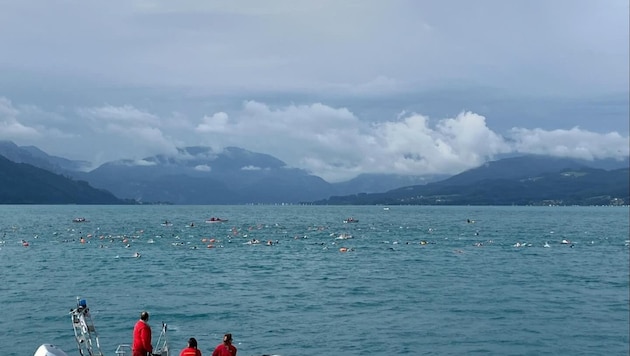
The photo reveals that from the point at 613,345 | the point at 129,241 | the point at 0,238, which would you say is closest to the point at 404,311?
the point at 613,345

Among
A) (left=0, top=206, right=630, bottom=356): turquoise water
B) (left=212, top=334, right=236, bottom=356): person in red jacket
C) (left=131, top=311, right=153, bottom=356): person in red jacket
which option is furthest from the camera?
(left=0, top=206, right=630, bottom=356): turquoise water

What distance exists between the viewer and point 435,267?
81.3 m

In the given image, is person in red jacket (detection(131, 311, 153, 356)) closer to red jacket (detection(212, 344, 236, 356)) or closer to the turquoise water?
red jacket (detection(212, 344, 236, 356))

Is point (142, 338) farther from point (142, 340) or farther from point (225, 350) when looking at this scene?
point (225, 350)

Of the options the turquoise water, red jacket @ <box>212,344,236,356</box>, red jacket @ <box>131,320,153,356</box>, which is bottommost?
the turquoise water

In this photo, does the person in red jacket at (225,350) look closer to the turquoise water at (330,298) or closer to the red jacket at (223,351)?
the red jacket at (223,351)

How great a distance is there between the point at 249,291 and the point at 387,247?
5314 centimetres

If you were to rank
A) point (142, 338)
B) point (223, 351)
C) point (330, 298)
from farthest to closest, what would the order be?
point (330, 298) → point (223, 351) → point (142, 338)

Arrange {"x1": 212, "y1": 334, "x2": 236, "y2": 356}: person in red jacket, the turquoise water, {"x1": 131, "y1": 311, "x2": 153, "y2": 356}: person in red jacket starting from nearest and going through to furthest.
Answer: {"x1": 131, "y1": 311, "x2": 153, "y2": 356}: person in red jacket
{"x1": 212, "y1": 334, "x2": 236, "y2": 356}: person in red jacket
the turquoise water

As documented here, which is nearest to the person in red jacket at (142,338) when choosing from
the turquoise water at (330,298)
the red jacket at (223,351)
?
the red jacket at (223,351)

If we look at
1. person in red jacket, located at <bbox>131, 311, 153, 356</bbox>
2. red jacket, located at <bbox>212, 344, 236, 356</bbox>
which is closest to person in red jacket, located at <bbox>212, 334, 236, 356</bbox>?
red jacket, located at <bbox>212, 344, 236, 356</bbox>

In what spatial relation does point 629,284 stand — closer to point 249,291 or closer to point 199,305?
point 249,291

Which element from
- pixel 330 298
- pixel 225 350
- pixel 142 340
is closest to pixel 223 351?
pixel 225 350

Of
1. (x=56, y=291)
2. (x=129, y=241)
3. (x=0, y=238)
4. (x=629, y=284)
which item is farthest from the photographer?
(x=0, y=238)
